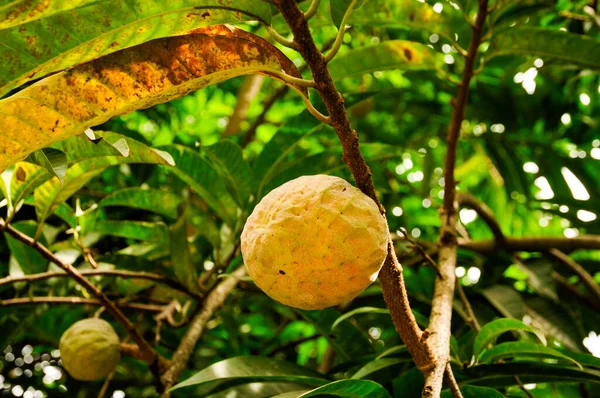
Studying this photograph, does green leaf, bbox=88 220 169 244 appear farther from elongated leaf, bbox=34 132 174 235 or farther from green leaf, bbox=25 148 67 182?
green leaf, bbox=25 148 67 182

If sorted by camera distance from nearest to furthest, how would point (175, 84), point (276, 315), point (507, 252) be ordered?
point (175, 84)
point (507, 252)
point (276, 315)

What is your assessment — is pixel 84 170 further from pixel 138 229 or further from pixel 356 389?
pixel 356 389

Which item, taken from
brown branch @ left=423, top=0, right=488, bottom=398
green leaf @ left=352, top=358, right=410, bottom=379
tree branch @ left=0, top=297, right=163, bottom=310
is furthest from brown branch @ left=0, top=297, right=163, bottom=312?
brown branch @ left=423, top=0, right=488, bottom=398

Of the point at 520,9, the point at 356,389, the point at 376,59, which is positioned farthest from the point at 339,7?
the point at 520,9

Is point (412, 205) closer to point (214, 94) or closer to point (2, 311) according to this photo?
point (214, 94)

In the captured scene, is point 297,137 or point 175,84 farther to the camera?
point 297,137

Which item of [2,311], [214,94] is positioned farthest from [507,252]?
[214,94]
